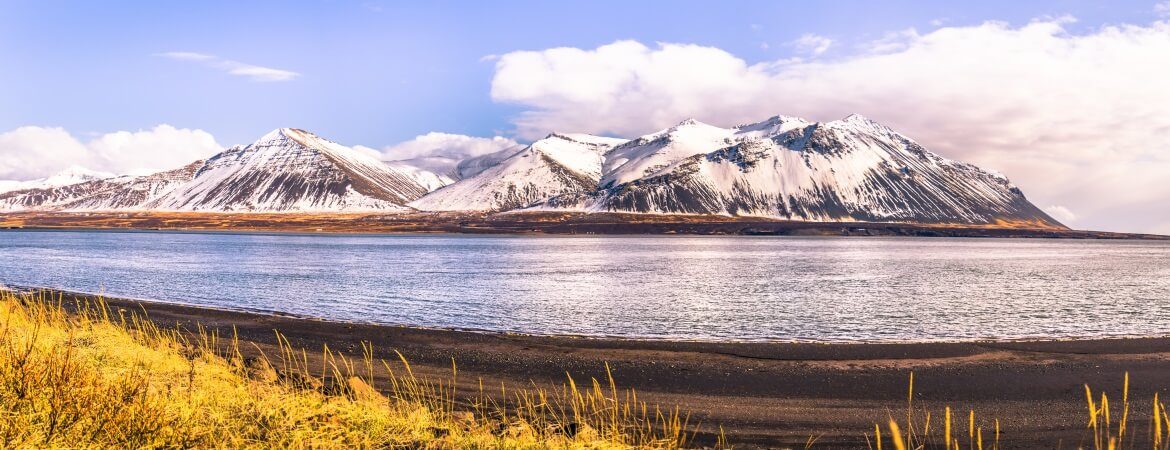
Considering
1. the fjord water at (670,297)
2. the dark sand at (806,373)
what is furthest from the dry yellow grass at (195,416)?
the fjord water at (670,297)

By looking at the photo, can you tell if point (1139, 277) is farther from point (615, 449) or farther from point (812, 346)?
point (615, 449)

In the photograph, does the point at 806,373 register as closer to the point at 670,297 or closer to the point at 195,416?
the point at 195,416

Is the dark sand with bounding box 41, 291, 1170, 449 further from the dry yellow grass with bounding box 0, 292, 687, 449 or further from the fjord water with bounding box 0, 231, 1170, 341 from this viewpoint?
the dry yellow grass with bounding box 0, 292, 687, 449

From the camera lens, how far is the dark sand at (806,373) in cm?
1535

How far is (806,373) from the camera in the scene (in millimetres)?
20906

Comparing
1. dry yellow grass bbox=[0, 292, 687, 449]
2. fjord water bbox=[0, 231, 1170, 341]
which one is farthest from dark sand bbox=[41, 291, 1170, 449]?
dry yellow grass bbox=[0, 292, 687, 449]

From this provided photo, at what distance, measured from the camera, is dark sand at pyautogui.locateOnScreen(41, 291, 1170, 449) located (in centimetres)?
1535

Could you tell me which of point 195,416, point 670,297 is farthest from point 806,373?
point 670,297

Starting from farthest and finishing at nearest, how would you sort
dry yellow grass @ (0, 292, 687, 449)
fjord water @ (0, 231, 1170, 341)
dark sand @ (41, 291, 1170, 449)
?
fjord water @ (0, 231, 1170, 341) < dark sand @ (41, 291, 1170, 449) < dry yellow grass @ (0, 292, 687, 449)

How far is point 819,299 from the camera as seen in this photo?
1748 inches

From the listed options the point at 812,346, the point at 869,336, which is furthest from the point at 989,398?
the point at 869,336

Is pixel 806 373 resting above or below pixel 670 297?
above

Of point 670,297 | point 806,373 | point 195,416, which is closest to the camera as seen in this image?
point 195,416

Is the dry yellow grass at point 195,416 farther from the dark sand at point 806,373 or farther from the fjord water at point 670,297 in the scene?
the fjord water at point 670,297
